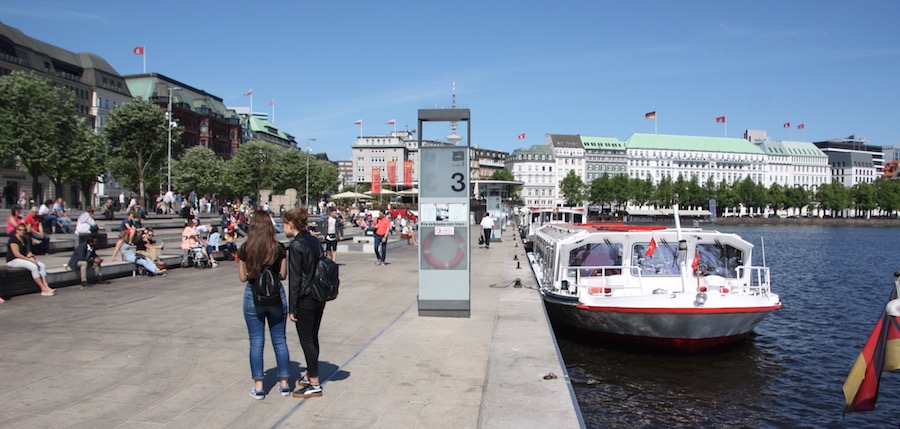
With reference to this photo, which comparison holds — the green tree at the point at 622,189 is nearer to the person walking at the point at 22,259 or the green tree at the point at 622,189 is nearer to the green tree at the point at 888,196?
the green tree at the point at 888,196

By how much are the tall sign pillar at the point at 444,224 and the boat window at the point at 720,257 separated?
24.7 ft

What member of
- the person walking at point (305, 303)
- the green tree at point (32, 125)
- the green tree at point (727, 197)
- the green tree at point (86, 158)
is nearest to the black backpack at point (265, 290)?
the person walking at point (305, 303)

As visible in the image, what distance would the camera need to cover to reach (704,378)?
1441cm

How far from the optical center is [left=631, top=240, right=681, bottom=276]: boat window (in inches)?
673

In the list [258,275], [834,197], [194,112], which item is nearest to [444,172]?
[258,275]

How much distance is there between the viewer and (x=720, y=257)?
17312 mm

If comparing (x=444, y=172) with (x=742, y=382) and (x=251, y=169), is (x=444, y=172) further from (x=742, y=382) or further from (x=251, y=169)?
(x=251, y=169)

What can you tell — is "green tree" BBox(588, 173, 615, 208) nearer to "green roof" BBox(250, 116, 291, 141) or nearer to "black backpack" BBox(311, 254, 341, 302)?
"green roof" BBox(250, 116, 291, 141)

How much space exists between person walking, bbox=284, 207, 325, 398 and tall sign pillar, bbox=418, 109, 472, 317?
205 inches

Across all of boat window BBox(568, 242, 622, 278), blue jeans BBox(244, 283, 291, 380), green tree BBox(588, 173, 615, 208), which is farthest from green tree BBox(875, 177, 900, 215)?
blue jeans BBox(244, 283, 291, 380)

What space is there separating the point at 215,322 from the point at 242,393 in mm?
4865

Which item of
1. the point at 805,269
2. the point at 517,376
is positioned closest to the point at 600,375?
the point at 517,376

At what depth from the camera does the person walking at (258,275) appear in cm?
718

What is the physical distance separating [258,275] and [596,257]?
12.3 meters
